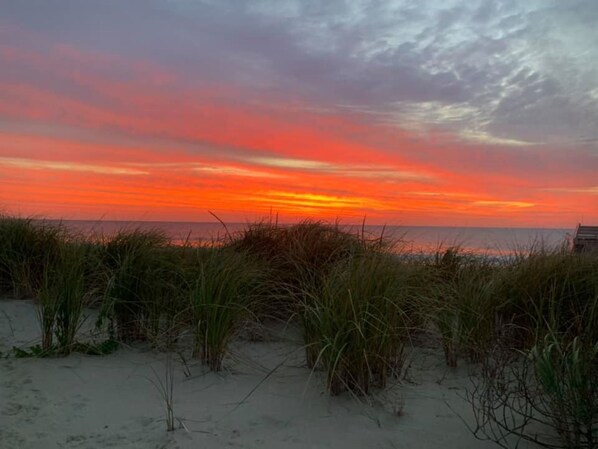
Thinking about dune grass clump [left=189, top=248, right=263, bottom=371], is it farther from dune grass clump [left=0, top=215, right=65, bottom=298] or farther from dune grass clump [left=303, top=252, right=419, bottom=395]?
dune grass clump [left=0, top=215, right=65, bottom=298]

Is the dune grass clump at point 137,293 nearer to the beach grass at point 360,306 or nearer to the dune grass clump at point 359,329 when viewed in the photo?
the beach grass at point 360,306

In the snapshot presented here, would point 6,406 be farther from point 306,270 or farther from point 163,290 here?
point 306,270

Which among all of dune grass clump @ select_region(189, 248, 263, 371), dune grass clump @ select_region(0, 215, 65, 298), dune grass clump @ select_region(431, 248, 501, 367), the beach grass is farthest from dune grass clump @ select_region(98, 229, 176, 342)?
dune grass clump @ select_region(431, 248, 501, 367)

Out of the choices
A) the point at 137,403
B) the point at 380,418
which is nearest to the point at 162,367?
the point at 137,403

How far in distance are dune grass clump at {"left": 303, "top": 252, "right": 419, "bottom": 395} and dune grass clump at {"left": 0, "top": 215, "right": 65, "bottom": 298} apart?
4589mm

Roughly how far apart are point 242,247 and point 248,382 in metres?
3.17

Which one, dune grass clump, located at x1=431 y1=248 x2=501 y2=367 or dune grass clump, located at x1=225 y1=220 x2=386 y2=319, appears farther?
dune grass clump, located at x1=225 y1=220 x2=386 y2=319

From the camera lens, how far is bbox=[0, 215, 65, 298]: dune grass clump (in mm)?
7488

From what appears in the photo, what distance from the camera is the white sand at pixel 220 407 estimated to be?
3449 mm

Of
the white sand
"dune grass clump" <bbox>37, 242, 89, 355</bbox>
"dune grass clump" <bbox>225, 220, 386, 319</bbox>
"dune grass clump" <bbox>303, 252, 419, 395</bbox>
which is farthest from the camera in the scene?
"dune grass clump" <bbox>225, 220, 386, 319</bbox>

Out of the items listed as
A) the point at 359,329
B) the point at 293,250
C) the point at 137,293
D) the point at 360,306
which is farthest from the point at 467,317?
the point at 137,293

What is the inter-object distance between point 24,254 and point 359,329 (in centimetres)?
591

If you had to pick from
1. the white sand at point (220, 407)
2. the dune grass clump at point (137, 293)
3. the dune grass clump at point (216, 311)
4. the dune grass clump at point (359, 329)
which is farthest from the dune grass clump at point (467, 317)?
the dune grass clump at point (137, 293)

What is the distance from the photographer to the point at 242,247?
24.5ft
